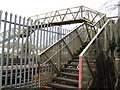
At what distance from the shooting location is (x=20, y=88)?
4164mm

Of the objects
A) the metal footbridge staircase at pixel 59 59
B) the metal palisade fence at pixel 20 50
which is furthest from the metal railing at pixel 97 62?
the metal palisade fence at pixel 20 50

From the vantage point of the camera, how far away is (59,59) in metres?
5.41

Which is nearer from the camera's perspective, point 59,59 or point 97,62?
point 97,62

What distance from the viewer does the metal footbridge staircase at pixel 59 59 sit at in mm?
3828

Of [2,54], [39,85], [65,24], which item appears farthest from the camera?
[65,24]

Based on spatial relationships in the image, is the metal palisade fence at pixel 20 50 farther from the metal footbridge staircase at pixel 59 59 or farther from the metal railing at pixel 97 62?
the metal railing at pixel 97 62

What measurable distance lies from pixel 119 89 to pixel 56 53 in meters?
2.93

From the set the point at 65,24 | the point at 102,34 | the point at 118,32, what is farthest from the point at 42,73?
the point at 65,24

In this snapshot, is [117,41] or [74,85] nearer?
[74,85]

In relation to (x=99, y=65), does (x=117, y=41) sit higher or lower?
higher

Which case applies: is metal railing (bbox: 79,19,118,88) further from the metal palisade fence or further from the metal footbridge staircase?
the metal palisade fence

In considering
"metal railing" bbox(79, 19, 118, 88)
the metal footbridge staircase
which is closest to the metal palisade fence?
the metal footbridge staircase

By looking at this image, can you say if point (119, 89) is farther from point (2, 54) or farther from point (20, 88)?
point (2, 54)

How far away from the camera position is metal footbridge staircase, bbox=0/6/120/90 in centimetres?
383
